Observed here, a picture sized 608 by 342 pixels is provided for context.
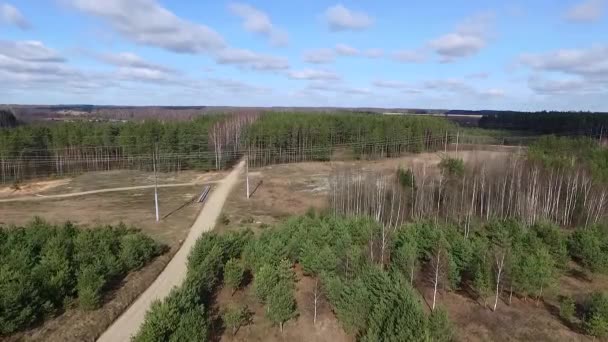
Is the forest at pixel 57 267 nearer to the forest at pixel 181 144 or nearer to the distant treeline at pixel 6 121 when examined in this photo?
the forest at pixel 181 144

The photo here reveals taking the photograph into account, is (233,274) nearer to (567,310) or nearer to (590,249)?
(567,310)

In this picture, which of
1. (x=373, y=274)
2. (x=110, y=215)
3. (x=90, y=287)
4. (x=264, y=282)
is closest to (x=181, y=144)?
(x=110, y=215)

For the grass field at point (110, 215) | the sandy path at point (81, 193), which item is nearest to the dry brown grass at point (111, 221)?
the grass field at point (110, 215)

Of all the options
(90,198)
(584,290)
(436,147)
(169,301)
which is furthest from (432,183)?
(436,147)

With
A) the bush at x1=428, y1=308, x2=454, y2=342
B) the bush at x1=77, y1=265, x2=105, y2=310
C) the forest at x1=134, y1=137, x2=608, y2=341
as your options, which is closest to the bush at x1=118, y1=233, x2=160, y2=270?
the bush at x1=77, y1=265, x2=105, y2=310

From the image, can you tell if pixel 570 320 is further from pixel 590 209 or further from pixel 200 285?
pixel 590 209

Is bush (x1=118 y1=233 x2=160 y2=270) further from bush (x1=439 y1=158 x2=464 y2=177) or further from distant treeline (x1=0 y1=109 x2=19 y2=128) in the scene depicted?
distant treeline (x1=0 y1=109 x2=19 y2=128)
